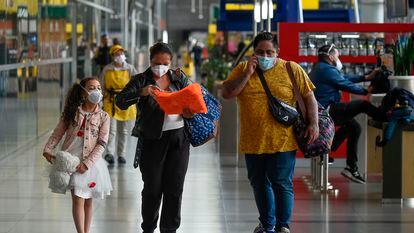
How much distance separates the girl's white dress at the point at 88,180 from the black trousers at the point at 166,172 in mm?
355

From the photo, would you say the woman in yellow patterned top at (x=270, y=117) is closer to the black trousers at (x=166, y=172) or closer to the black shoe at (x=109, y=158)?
the black trousers at (x=166, y=172)

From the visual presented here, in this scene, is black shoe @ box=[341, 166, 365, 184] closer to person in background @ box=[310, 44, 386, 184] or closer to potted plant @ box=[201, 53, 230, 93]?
person in background @ box=[310, 44, 386, 184]

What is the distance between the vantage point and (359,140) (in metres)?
13.8

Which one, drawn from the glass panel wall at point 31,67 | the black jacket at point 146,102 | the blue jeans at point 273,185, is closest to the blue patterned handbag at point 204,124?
the black jacket at point 146,102

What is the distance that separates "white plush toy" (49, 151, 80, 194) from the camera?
26.9 feet

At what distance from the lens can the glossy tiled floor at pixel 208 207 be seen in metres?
9.80

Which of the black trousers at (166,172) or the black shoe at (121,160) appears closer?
the black trousers at (166,172)

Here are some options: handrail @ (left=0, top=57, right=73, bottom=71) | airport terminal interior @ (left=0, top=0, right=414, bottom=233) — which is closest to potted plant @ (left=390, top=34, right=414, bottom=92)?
airport terminal interior @ (left=0, top=0, right=414, bottom=233)

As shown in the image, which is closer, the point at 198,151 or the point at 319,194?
the point at 319,194

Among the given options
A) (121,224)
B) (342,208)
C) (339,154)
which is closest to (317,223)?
(342,208)

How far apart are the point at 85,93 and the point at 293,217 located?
2897mm

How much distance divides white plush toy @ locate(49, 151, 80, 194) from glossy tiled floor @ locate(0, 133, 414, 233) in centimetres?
123

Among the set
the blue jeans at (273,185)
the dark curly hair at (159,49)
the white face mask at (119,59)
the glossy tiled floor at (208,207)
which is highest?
the dark curly hair at (159,49)

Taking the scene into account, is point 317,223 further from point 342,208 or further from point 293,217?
point 342,208
